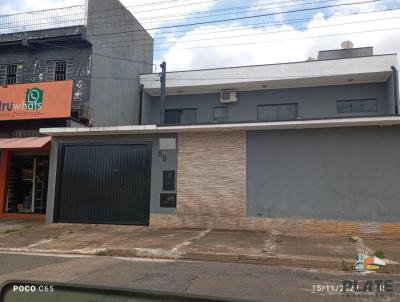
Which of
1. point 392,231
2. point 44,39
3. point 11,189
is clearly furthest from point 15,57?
point 392,231

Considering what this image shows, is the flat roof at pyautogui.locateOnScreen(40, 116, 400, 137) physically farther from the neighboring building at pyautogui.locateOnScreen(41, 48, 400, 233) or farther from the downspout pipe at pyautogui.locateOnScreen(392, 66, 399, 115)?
the downspout pipe at pyautogui.locateOnScreen(392, 66, 399, 115)

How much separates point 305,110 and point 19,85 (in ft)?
43.2

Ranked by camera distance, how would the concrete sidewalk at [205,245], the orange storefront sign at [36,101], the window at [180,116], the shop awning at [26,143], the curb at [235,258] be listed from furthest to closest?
the window at [180,116] → the orange storefront sign at [36,101] → the shop awning at [26,143] → the concrete sidewalk at [205,245] → the curb at [235,258]

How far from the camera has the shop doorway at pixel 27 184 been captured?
57.4ft

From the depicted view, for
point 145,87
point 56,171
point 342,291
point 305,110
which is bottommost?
point 342,291

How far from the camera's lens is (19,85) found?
16.8 metres

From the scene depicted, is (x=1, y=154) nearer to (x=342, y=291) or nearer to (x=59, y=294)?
(x=342, y=291)

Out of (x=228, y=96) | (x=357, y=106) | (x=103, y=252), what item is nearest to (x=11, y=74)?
(x=228, y=96)

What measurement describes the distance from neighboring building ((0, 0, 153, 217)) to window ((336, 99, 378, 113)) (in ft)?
36.2

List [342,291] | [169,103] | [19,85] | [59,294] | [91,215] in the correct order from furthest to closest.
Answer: [169,103] < [19,85] < [91,215] < [342,291] < [59,294]

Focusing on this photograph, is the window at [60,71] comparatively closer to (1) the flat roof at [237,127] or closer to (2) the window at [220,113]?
(1) the flat roof at [237,127]

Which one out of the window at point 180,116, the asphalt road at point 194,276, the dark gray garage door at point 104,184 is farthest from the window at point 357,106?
the asphalt road at point 194,276

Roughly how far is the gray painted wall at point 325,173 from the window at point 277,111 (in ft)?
22.2

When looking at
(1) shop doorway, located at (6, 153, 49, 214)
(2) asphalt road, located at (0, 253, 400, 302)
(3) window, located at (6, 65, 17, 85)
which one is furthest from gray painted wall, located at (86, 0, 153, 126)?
(2) asphalt road, located at (0, 253, 400, 302)
